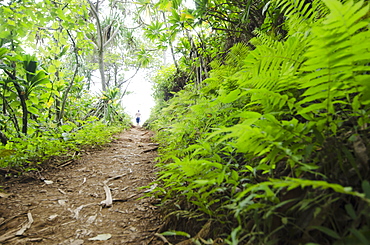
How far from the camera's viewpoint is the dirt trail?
1285 mm

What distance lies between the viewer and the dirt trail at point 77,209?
4.22 ft

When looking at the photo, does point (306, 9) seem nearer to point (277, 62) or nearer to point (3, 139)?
point (277, 62)

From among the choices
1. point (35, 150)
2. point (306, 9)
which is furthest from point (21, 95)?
point (306, 9)

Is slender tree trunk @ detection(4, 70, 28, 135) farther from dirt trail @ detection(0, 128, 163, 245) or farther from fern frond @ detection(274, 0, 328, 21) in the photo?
Result: fern frond @ detection(274, 0, 328, 21)

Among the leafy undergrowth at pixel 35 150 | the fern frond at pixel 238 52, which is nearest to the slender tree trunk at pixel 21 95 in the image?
the leafy undergrowth at pixel 35 150

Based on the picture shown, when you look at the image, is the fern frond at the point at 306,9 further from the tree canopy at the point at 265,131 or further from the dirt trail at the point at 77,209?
the dirt trail at the point at 77,209

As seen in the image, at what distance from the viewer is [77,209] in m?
1.69

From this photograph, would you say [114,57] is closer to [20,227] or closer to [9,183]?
[9,183]

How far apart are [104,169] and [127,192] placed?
3.37ft

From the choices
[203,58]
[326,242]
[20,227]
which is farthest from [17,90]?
[326,242]

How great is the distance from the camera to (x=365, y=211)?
0.56m

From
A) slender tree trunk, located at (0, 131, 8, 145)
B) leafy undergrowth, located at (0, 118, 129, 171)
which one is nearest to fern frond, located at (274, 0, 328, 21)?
leafy undergrowth, located at (0, 118, 129, 171)

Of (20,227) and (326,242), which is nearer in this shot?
(326,242)

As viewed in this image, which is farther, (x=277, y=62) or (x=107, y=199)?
(x=107, y=199)
